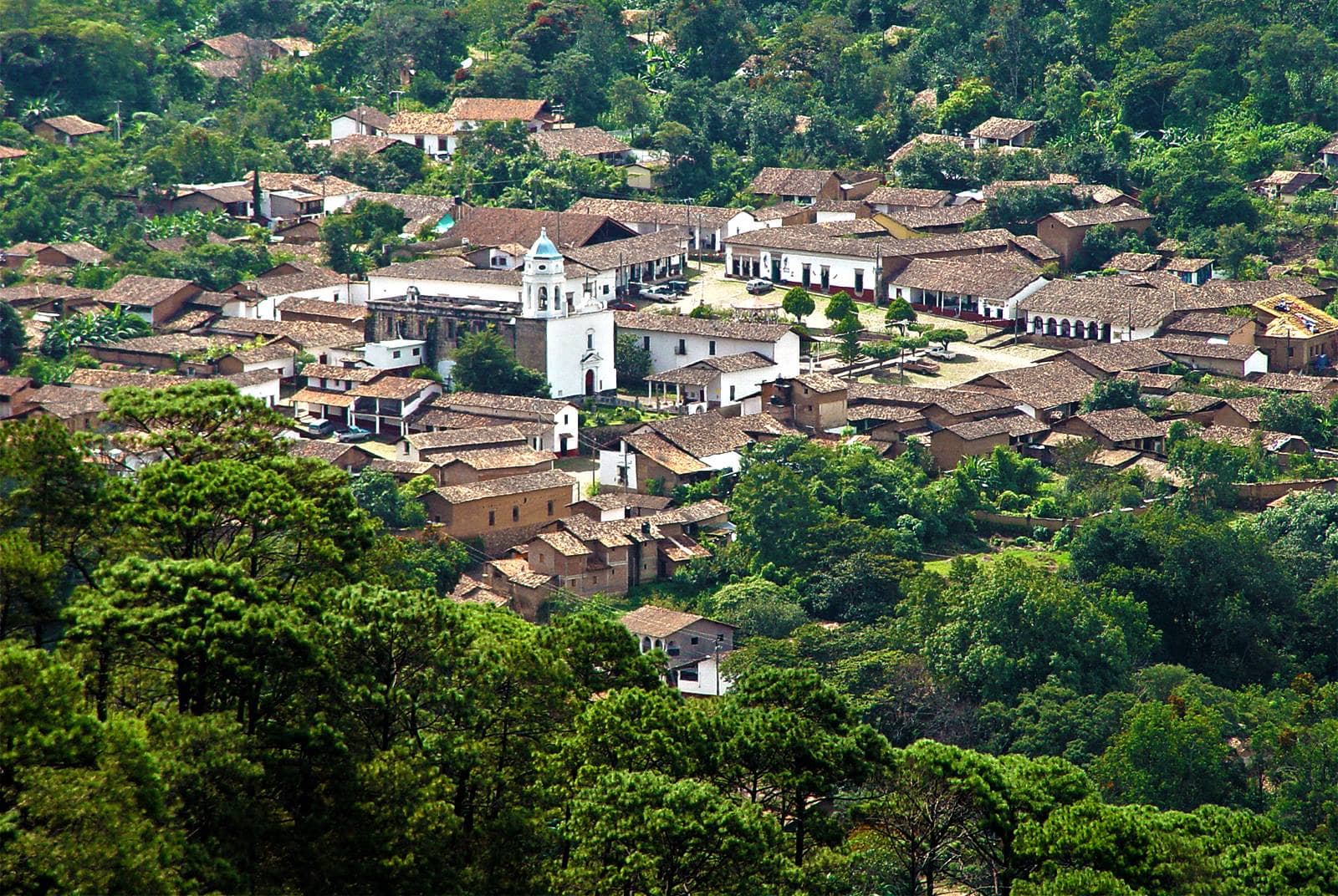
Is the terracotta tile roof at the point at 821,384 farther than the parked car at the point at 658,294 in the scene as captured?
No

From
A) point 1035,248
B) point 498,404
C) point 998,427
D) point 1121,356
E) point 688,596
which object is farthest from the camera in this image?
point 1035,248

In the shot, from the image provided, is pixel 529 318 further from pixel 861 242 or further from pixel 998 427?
pixel 861 242

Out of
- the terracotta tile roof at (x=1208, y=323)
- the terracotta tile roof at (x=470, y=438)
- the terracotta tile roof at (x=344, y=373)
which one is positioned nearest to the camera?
the terracotta tile roof at (x=470, y=438)

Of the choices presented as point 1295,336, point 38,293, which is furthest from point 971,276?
point 38,293

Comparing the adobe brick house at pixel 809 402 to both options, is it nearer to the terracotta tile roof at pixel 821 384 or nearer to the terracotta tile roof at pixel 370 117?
the terracotta tile roof at pixel 821 384

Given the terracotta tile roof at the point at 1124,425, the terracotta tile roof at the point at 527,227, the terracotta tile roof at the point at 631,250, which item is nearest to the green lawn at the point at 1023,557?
the terracotta tile roof at the point at 1124,425
